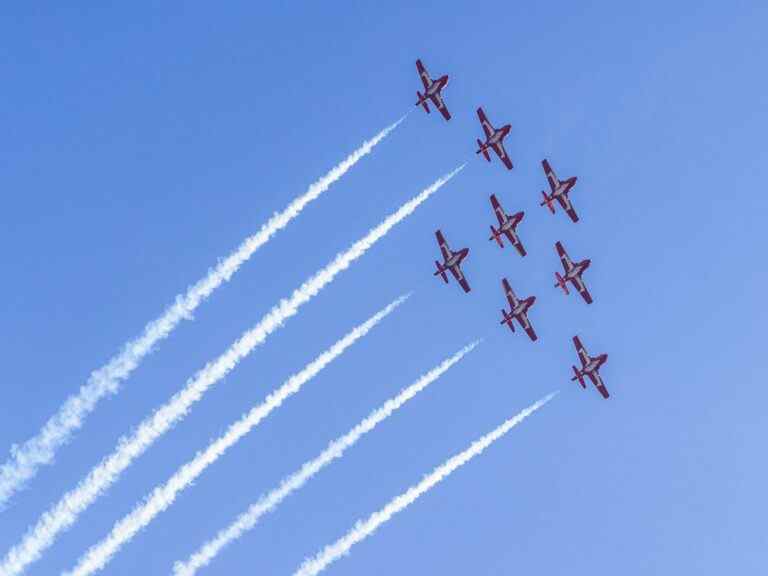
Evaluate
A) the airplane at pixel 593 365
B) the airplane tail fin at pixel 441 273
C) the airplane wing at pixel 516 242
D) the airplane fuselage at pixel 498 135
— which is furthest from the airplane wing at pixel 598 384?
A: the airplane fuselage at pixel 498 135

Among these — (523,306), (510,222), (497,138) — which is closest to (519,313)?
(523,306)

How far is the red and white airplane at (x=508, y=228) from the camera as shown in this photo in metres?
121

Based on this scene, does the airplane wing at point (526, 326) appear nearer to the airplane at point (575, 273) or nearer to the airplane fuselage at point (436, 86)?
the airplane at point (575, 273)

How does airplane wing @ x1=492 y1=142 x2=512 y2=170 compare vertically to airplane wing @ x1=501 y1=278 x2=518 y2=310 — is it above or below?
above

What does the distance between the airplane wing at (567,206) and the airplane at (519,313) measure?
836 cm

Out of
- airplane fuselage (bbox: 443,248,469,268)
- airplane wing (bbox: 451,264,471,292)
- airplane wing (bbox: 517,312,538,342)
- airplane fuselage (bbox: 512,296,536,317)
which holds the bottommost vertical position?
airplane wing (bbox: 517,312,538,342)

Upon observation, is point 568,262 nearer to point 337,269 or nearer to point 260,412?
point 337,269

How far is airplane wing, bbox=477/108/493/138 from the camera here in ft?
401

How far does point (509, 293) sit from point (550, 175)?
1173cm

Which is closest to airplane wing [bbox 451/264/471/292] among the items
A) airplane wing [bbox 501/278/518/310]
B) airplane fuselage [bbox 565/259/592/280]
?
airplane wing [bbox 501/278/518/310]

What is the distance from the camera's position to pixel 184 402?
102 meters

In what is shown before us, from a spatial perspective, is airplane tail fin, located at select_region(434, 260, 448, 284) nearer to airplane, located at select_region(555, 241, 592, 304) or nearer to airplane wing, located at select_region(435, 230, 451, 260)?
airplane wing, located at select_region(435, 230, 451, 260)

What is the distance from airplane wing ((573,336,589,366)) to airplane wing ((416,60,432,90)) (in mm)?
27958

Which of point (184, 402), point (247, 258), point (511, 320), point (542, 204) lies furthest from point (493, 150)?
point (184, 402)
